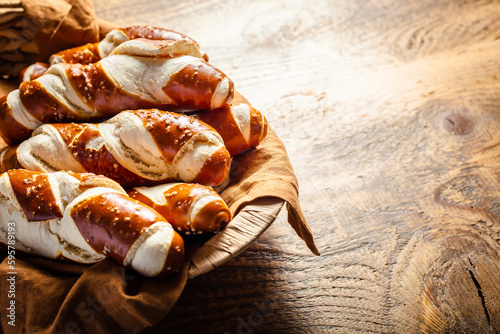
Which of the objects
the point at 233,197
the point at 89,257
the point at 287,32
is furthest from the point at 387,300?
the point at 287,32

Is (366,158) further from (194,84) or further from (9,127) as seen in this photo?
(9,127)

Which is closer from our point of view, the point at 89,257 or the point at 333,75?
the point at 89,257

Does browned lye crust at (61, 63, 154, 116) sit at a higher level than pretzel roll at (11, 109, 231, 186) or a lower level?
higher

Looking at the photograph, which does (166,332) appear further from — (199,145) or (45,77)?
(45,77)

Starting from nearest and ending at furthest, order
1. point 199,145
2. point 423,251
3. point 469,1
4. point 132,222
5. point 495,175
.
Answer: point 132,222, point 199,145, point 423,251, point 495,175, point 469,1

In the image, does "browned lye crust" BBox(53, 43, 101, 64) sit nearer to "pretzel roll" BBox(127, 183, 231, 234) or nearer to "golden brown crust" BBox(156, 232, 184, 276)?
"pretzel roll" BBox(127, 183, 231, 234)

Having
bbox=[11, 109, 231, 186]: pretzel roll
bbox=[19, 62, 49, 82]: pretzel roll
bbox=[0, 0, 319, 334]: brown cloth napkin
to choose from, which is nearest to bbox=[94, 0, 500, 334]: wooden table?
bbox=[0, 0, 319, 334]: brown cloth napkin

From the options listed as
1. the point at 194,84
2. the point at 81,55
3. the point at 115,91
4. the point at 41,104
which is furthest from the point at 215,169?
the point at 81,55
